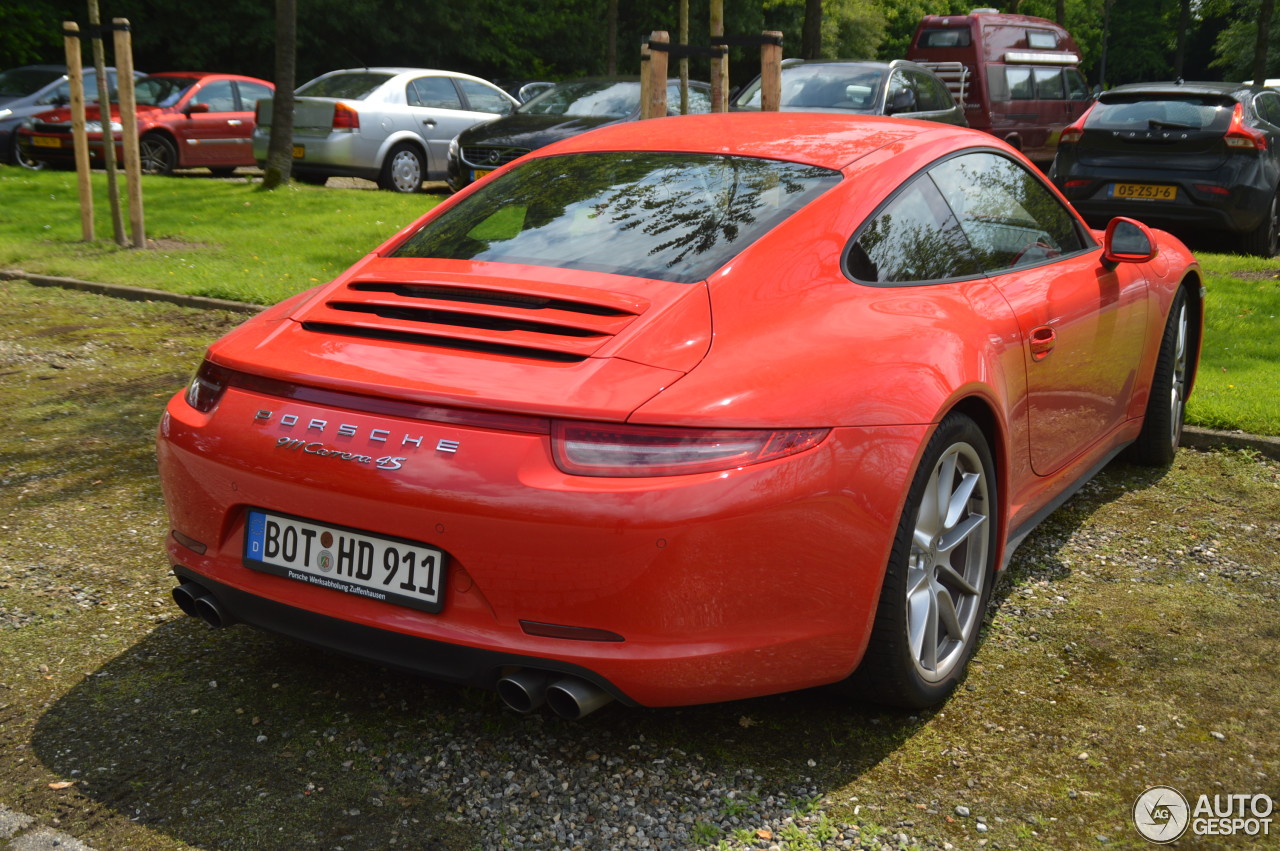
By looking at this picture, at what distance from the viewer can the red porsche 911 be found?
2615 mm

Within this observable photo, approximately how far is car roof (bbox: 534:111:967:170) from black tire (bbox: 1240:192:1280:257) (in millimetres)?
7891

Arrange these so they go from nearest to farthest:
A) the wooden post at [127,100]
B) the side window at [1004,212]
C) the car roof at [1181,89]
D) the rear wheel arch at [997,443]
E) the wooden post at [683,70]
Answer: the rear wheel arch at [997,443]
the side window at [1004,212]
the wooden post at [683,70]
the wooden post at [127,100]
the car roof at [1181,89]

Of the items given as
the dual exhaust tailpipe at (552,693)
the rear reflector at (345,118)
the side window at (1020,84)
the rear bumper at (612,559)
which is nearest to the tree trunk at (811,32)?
the side window at (1020,84)

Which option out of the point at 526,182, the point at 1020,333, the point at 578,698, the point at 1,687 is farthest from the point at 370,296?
the point at 1020,333

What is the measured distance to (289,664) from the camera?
348 cm

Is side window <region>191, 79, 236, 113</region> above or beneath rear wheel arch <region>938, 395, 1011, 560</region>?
above

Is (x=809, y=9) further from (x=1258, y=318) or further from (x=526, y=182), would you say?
(x=526, y=182)

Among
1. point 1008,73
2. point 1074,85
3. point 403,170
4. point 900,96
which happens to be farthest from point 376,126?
point 1074,85

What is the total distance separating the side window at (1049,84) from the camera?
1891 centimetres

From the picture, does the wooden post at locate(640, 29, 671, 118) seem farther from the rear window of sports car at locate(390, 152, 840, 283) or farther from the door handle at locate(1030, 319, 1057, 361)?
the door handle at locate(1030, 319, 1057, 361)

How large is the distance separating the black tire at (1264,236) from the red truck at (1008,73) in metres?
6.89

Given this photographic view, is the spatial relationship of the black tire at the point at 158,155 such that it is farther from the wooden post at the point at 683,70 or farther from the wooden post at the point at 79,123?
the wooden post at the point at 683,70

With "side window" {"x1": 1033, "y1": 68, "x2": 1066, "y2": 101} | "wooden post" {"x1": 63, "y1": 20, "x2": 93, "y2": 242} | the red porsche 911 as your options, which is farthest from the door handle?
"side window" {"x1": 1033, "y1": 68, "x2": 1066, "y2": 101}

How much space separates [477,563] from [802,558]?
694mm
